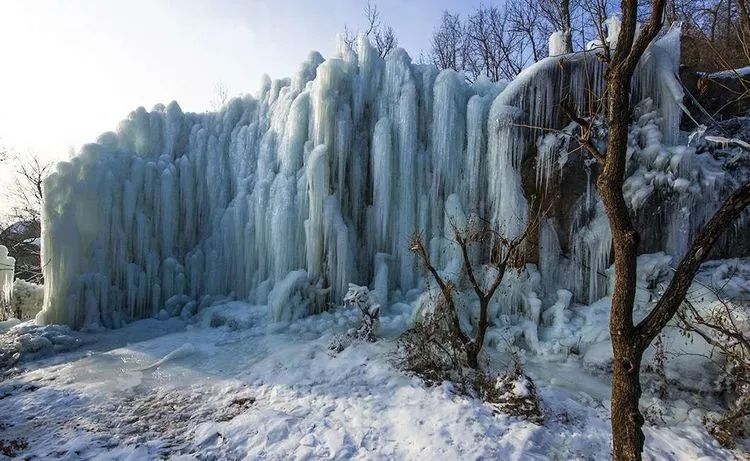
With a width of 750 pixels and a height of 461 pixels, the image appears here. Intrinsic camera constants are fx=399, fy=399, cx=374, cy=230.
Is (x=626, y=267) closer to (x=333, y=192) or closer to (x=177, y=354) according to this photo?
(x=333, y=192)

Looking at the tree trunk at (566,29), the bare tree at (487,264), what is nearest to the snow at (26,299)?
the bare tree at (487,264)

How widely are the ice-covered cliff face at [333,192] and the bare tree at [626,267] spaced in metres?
4.94

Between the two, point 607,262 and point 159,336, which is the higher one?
point 607,262

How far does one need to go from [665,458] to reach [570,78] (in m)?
6.88

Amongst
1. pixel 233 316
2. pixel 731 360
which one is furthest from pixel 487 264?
pixel 233 316

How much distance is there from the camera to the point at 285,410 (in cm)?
517

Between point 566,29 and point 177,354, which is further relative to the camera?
point 566,29

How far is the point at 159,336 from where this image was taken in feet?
27.3

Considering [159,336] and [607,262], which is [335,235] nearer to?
[159,336]

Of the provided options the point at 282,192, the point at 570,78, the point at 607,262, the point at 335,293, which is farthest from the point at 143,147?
the point at 607,262

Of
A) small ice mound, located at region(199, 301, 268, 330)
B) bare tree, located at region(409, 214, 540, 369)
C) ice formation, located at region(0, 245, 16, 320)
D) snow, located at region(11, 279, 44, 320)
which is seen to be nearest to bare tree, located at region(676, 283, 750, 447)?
bare tree, located at region(409, 214, 540, 369)

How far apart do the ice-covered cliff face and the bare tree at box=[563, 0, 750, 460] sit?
16.2 feet

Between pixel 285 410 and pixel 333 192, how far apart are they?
5.03 meters

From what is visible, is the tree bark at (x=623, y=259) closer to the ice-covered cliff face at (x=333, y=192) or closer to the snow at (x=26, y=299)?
the ice-covered cliff face at (x=333, y=192)
